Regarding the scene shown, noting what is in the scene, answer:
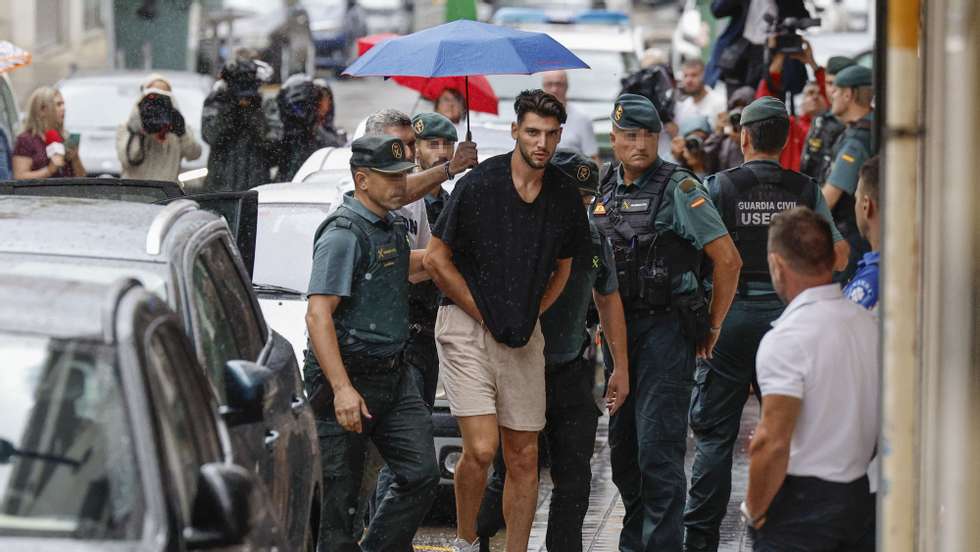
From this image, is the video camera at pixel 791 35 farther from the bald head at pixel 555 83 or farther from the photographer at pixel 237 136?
the photographer at pixel 237 136

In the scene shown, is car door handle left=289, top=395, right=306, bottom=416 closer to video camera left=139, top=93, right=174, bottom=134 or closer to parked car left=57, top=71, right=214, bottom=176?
video camera left=139, top=93, right=174, bottom=134

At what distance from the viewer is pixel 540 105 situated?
273 inches

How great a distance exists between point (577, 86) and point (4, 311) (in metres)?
14.1

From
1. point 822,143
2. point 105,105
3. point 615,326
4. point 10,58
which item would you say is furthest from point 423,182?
point 105,105

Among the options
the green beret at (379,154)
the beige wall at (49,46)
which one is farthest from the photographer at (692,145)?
the beige wall at (49,46)

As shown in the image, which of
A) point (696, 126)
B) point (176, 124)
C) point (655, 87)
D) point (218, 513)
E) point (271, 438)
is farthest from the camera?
point (655, 87)

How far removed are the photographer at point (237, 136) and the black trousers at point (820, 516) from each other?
8424 millimetres

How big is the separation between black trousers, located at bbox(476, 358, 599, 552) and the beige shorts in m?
0.25

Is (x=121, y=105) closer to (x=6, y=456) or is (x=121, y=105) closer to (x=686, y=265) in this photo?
(x=686, y=265)

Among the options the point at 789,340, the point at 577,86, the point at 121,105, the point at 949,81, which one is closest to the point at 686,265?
the point at 789,340

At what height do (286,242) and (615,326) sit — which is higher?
(286,242)

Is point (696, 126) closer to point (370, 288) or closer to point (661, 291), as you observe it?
point (661, 291)

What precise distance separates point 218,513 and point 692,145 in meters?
8.70

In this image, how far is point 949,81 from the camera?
4.18 metres
